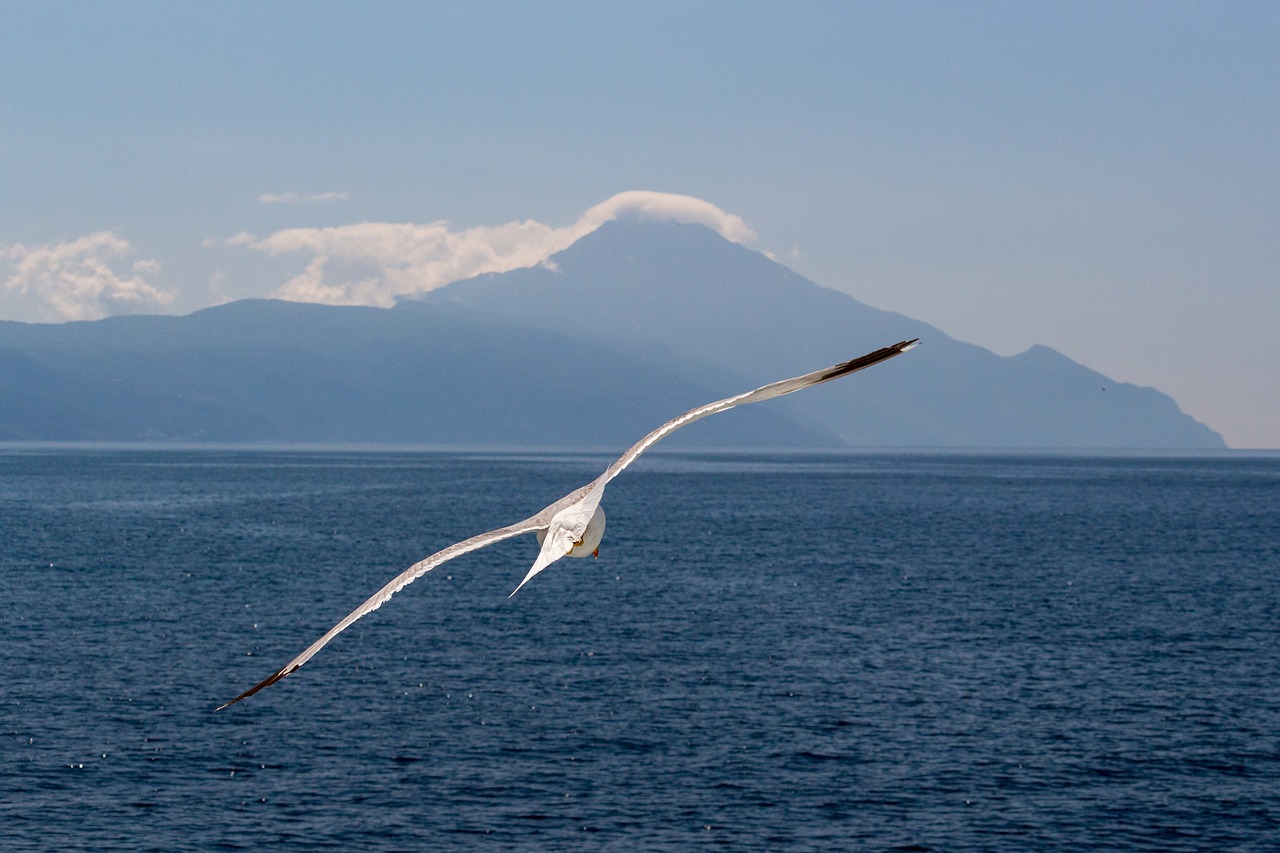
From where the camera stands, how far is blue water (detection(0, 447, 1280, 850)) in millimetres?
49594

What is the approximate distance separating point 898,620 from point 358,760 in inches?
1946

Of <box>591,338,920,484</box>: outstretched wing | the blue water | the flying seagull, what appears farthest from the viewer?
the blue water

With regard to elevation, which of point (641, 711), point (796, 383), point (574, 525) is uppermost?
point (796, 383)

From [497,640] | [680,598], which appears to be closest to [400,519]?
[680,598]

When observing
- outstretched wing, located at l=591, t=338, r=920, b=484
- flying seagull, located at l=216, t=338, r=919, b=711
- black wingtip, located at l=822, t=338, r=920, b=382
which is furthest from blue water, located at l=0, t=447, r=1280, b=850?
black wingtip, located at l=822, t=338, r=920, b=382

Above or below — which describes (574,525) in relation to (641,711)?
above

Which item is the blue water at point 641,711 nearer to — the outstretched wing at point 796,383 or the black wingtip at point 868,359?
the outstretched wing at point 796,383

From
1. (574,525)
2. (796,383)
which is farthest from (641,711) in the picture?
(796,383)

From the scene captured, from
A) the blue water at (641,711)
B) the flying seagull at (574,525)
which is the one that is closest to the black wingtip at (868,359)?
the flying seagull at (574,525)

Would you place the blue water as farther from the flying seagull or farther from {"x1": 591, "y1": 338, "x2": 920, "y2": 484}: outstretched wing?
{"x1": 591, "y1": 338, "x2": 920, "y2": 484}: outstretched wing

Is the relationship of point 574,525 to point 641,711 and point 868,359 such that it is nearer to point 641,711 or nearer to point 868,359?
point 868,359

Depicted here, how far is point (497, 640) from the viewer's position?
83.2m

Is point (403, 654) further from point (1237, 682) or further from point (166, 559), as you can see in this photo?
point (166, 559)

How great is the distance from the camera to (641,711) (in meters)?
64.8
